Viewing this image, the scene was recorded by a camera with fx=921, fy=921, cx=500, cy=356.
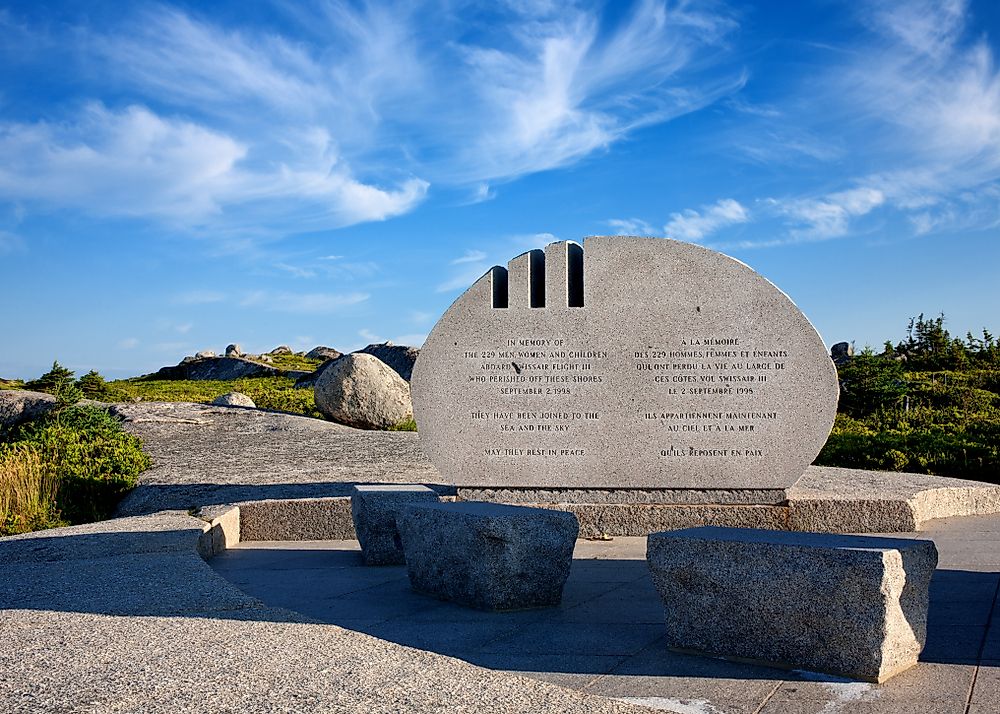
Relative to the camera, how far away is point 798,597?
439 centimetres

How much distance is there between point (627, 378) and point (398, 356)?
22.3 meters

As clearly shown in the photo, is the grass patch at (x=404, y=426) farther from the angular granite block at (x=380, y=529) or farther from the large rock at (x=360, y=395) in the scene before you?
the angular granite block at (x=380, y=529)

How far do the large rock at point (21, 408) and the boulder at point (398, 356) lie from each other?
1324 centimetres

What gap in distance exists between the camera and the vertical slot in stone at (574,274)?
895 centimetres

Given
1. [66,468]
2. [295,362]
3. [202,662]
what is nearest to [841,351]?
[295,362]

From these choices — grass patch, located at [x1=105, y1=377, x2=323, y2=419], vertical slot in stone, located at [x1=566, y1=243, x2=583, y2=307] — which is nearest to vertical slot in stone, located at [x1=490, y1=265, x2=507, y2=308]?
vertical slot in stone, located at [x1=566, y1=243, x2=583, y2=307]

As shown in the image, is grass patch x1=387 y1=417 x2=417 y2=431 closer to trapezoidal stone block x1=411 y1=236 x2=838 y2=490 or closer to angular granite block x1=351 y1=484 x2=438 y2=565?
trapezoidal stone block x1=411 y1=236 x2=838 y2=490

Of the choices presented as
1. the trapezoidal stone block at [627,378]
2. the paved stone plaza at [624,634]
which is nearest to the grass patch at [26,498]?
the paved stone plaza at [624,634]

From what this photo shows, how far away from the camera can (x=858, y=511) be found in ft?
28.3

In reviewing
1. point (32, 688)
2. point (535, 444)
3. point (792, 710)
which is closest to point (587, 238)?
point (535, 444)

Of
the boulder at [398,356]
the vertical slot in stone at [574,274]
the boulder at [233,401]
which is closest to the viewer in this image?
the vertical slot in stone at [574,274]

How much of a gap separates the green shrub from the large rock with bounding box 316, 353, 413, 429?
4655mm

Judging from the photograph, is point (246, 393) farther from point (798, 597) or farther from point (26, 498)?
point (798, 597)

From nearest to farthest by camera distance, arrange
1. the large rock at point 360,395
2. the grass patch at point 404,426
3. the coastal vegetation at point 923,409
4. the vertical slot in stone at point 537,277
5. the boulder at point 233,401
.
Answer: the vertical slot in stone at point 537,277, the coastal vegetation at point 923,409, the large rock at point 360,395, the grass patch at point 404,426, the boulder at point 233,401
